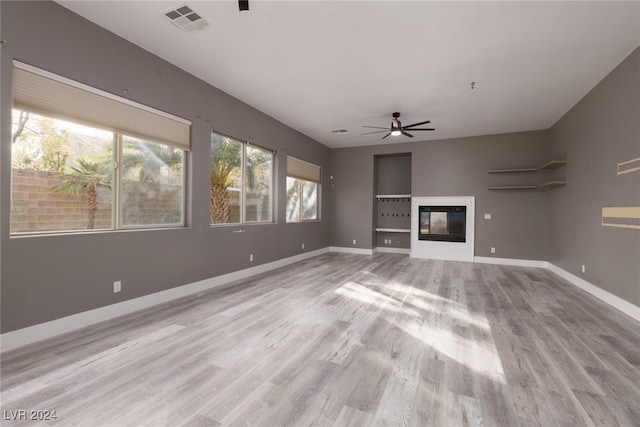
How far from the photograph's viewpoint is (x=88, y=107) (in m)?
3.04

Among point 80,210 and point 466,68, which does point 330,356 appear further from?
point 466,68

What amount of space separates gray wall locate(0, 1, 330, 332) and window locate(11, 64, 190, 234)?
0.44 feet

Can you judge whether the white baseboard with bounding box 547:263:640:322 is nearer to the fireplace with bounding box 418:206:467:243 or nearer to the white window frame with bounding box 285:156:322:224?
the fireplace with bounding box 418:206:467:243

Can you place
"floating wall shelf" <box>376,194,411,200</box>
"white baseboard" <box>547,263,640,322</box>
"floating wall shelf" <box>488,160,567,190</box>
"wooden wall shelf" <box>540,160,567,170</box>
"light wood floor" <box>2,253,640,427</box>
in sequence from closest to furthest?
"light wood floor" <box>2,253,640,427</box>, "white baseboard" <box>547,263,640,322</box>, "wooden wall shelf" <box>540,160,567,170</box>, "floating wall shelf" <box>488,160,567,190</box>, "floating wall shelf" <box>376,194,411,200</box>

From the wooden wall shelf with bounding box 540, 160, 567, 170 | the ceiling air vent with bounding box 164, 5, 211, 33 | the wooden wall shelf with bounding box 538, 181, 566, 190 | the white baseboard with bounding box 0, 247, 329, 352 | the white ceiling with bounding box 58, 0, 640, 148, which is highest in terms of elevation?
the white ceiling with bounding box 58, 0, 640, 148

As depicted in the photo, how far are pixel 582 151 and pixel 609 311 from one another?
2.65 meters

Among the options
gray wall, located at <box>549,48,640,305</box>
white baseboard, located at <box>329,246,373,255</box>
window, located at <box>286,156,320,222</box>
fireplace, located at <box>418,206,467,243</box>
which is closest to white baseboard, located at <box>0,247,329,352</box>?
window, located at <box>286,156,320,222</box>

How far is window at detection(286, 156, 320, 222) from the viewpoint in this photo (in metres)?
6.89

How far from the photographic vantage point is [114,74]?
10.6 feet

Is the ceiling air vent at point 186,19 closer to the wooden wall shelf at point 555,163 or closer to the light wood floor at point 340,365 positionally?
the light wood floor at point 340,365

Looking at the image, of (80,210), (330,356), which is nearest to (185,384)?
(330,356)

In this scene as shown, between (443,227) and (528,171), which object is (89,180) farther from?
(528,171)

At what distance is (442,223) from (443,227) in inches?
4.1

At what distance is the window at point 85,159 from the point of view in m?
2.64
